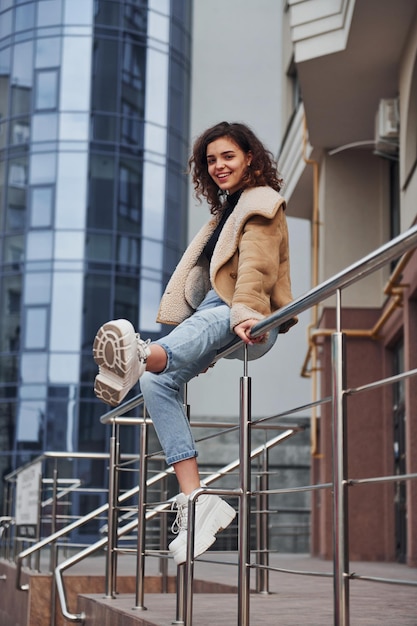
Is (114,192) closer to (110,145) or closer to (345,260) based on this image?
(110,145)

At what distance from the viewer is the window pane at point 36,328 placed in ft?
82.1

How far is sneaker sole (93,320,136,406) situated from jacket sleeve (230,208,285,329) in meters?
0.51

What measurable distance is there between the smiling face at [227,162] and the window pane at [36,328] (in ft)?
69.3

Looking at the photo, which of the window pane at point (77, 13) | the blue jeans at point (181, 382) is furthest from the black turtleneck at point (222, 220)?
the window pane at point (77, 13)

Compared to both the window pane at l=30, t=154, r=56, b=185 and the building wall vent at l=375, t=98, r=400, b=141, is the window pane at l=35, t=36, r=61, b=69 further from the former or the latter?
the building wall vent at l=375, t=98, r=400, b=141

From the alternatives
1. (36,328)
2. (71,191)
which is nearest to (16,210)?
(71,191)

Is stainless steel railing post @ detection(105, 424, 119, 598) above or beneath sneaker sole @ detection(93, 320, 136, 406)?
beneath

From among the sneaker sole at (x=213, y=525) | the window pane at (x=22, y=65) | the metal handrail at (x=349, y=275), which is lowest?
the sneaker sole at (x=213, y=525)

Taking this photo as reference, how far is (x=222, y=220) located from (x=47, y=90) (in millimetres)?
23108

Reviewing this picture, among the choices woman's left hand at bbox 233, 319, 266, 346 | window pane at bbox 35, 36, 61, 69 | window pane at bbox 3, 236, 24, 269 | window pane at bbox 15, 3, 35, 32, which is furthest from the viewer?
window pane at bbox 15, 3, 35, 32

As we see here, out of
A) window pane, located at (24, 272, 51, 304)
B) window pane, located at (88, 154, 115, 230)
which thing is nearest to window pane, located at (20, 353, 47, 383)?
window pane, located at (24, 272, 51, 304)

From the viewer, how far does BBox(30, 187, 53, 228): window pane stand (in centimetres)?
2578

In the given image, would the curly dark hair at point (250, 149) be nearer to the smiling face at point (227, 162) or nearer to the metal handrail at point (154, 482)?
the smiling face at point (227, 162)

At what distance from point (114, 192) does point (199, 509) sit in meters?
22.7
